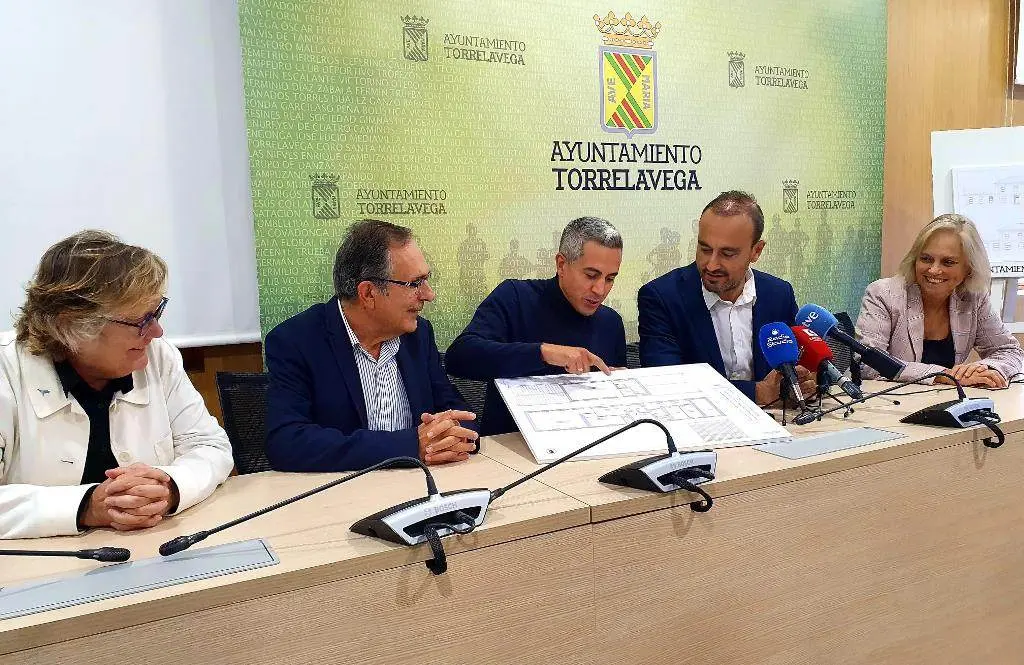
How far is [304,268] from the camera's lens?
2.60m

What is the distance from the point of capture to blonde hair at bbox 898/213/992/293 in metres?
2.89

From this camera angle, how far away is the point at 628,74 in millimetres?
3174

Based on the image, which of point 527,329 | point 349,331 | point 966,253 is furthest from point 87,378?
point 966,253

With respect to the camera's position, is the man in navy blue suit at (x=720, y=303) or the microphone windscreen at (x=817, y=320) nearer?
the microphone windscreen at (x=817, y=320)

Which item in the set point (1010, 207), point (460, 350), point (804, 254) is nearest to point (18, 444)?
point (460, 350)

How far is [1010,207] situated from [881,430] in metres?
2.59

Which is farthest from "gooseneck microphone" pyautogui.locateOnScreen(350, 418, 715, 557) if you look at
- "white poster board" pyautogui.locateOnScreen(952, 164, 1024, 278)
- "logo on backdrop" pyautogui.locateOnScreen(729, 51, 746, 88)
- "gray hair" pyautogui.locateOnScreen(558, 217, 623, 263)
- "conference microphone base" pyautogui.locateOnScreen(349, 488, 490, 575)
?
"white poster board" pyautogui.locateOnScreen(952, 164, 1024, 278)

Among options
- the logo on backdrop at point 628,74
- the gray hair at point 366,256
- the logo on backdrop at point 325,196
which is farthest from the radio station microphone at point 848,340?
the logo on backdrop at point 325,196

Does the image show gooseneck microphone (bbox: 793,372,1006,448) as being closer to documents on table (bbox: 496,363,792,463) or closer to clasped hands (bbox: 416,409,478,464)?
documents on table (bbox: 496,363,792,463)

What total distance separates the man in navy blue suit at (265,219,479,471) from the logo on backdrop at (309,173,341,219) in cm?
50

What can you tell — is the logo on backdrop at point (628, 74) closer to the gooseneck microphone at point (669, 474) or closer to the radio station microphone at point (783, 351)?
the radio station microphone at point (783, 351)

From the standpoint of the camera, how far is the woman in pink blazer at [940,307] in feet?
9.53

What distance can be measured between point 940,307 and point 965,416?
51.3 inches

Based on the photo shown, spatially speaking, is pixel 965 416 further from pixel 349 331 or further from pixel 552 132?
pixel 552 132
